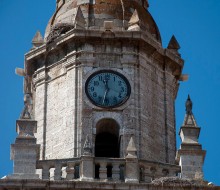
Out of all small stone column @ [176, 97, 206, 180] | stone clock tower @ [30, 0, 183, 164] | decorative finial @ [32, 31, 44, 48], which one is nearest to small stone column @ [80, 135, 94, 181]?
stone clock tower @ [30, 0, 183, 164]

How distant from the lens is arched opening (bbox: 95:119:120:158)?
36531mm

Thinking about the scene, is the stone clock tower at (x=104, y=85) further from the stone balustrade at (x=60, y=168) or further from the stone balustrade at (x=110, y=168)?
the stone balustrade at (x=110, y=168)

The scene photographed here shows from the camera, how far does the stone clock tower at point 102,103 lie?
34719mm

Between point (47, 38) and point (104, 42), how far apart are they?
2.30m

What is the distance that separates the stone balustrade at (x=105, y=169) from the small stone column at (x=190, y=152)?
0.31 meters

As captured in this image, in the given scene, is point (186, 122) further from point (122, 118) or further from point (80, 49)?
point (80, 49)

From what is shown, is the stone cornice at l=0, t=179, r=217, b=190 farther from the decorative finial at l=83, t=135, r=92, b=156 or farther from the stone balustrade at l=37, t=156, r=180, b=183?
the decorative finial at l=83, t=135, r=92, b=156

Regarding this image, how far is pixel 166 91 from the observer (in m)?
38.3

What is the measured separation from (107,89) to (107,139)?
4.95 feet

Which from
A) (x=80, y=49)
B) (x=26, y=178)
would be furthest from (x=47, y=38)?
(x=26, y=178)

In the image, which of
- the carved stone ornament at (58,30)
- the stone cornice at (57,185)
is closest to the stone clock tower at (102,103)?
the carved stone ornament at (58,30)

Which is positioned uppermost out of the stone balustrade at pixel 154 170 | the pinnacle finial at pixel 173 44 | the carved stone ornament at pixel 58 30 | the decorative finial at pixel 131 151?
the carved stone ornament at pixel 58 30

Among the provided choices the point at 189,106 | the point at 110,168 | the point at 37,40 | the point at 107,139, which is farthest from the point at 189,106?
the point at 37,40

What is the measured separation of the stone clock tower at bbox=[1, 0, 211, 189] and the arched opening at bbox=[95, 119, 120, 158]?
3cm
